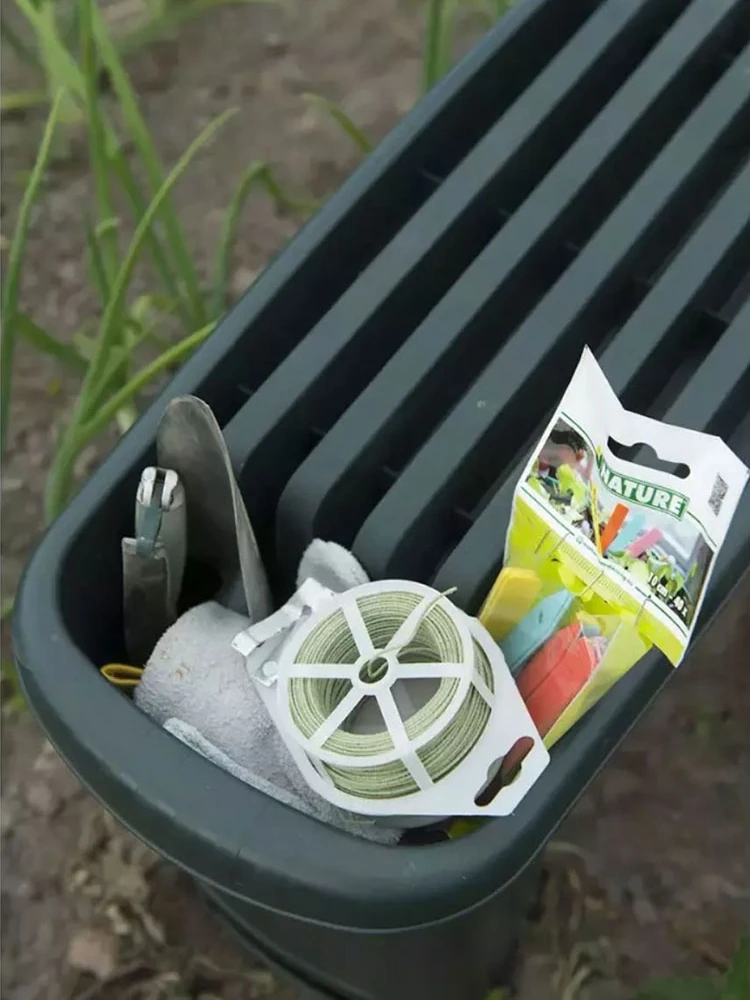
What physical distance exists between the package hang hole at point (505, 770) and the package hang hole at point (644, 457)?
0.14 metres

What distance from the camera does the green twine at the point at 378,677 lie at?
45 centimetres

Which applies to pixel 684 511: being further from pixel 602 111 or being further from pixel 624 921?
pixel 624 921

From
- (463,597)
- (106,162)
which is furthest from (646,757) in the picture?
(106,162)

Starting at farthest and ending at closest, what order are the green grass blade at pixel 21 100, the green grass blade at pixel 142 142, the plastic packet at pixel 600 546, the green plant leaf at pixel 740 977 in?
the green grass blade at pixel 21 100 < the green grass blade at pixel 142 142 < the green plant leaf at pixel 740 977 < the plastic packet at pixel 600 546

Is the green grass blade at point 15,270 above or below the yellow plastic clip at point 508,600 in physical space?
below

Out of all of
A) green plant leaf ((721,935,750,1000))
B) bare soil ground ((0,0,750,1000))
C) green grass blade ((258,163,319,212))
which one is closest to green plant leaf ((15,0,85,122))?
green grass blade ((258,163,319,212))

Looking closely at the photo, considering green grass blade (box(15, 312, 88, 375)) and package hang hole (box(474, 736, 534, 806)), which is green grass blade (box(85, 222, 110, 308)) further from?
package hang hole (box(474, 736, 534, 806))

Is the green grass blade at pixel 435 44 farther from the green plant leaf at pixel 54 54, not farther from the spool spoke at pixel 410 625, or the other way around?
the spool spoke at pixel 410 625

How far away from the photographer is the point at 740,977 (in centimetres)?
64

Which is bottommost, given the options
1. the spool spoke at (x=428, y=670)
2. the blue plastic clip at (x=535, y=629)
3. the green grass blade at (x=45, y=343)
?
the green grass blade at (x=45, y=343)

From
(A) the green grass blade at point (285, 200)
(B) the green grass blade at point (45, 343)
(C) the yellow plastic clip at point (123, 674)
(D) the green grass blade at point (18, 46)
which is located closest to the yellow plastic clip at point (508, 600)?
(C) the yellow plastic clip at point (123, 674)

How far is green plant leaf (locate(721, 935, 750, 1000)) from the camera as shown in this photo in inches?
25.2

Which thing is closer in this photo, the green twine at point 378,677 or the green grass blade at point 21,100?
the green twine at point 378,677

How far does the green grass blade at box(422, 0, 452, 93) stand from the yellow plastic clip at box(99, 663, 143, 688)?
0.40m
